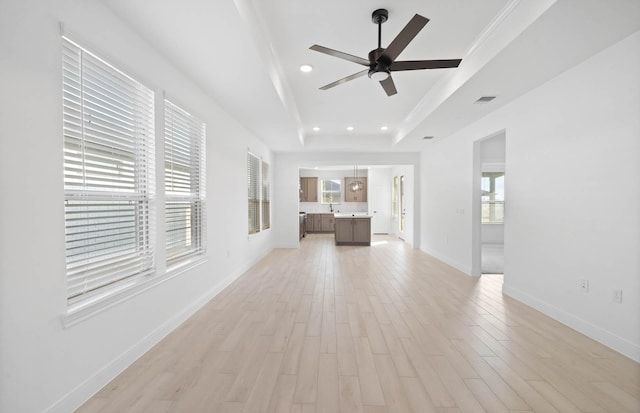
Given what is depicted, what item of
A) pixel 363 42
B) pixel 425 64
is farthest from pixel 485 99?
pixel 363 42

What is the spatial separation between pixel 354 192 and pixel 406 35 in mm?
9621

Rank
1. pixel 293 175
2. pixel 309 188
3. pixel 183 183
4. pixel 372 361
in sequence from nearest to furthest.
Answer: pixel 372 361, pixel 183 183, pixel 293 175, pixel 309 188

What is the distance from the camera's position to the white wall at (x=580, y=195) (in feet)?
7.61

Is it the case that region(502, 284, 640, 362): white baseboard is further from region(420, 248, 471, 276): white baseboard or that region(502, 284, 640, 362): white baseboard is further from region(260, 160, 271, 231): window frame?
region(260, 160, 271, 231): window frame

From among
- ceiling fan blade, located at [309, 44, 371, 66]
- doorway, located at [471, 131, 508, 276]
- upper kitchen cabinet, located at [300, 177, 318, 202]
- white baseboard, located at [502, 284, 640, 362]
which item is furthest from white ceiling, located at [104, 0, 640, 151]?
upper kitchen cabinet, located at [300, 177, 318, 202]

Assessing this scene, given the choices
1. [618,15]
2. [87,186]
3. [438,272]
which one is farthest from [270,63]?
[438,272]

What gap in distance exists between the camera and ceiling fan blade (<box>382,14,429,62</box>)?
1.89 meters

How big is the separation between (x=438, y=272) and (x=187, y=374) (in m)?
4.28

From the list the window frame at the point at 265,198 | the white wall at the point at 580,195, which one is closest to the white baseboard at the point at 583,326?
the white wall at the point at 580,195

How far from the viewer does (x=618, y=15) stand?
202 centimetres

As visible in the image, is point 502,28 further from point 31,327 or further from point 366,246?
point 366,246

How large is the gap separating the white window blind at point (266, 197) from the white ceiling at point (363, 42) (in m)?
2.26

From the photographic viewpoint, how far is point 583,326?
105 inches

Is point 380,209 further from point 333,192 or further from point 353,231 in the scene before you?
point 353,231
